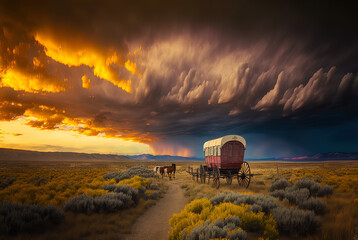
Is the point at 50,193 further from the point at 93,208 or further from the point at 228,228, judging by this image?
the point at 228,228

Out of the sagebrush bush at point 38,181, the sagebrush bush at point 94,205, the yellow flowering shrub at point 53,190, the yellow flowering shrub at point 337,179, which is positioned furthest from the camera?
the sagebrush bush at point 38,181

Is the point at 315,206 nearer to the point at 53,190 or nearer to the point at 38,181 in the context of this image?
the point at 53,190

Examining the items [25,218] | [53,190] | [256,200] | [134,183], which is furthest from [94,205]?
[256,200]

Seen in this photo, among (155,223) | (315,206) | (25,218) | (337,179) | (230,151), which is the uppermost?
(230,151)

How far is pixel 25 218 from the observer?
487 cm

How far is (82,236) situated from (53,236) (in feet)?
2.78

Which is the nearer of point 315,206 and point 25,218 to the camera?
point 25,218

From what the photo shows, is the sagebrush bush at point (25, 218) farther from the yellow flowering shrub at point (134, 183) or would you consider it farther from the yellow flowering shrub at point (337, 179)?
the yellow flowering shrub at point (337, 179)

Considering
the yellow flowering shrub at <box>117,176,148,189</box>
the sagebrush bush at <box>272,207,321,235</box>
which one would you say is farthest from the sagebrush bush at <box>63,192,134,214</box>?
the sagebrush bush at <box>272,207,321,235</box>

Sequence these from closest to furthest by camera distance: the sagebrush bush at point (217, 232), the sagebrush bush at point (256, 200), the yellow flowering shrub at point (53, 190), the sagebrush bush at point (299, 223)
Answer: the sagebrush bush at point (217, 232) < the sagebrush bush at point (299, 223) < the sagebrush bush at point (256, 200) < the yellow flowering shrub at point (53, 190)

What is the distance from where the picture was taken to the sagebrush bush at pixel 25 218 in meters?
4.52

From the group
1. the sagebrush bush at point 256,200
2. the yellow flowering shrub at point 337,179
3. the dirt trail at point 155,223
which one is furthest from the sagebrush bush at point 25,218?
the yellow flowering shrub at point 337,179

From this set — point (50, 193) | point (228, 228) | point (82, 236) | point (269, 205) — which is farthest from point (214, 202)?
point (50, 193)

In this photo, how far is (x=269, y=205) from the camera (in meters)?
5.70
